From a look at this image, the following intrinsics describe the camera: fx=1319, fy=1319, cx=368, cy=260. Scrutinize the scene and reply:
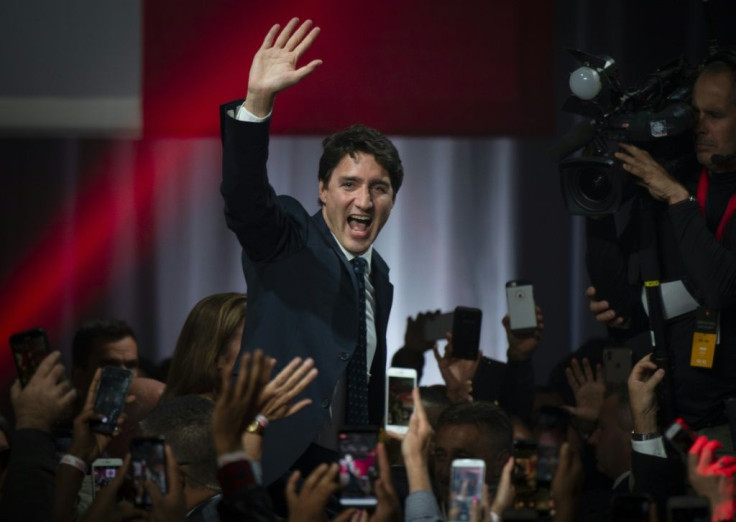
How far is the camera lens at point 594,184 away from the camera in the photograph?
356 centimetres

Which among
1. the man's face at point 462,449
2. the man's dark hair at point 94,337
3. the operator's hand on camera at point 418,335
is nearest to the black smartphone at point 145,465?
the man's face at point 462,449

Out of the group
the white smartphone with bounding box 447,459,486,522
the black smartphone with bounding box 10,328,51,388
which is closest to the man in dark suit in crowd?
the black smartphone with bounding box 10,328,51,388

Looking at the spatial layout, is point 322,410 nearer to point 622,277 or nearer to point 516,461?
point 516,461

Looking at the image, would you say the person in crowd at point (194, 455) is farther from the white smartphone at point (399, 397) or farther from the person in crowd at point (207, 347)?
the person in crowd at point (207, 347)

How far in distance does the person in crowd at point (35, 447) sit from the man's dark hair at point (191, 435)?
0.20m

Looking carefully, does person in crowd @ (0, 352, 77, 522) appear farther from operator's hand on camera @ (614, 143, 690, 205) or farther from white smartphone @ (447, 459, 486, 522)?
operator's hand on camera @ (614, 143, 690, 205)

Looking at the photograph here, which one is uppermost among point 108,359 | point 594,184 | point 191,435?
point 594,184

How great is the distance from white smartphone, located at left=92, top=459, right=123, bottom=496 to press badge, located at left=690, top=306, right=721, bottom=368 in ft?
4.93

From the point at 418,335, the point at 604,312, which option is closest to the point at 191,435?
the point at 604,312

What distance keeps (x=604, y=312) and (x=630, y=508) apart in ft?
4.88

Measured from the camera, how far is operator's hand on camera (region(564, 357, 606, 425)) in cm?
416

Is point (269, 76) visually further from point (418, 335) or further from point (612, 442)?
point (418, 335)

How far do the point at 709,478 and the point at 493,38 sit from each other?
11.4 ft

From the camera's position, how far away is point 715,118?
3.40 m
